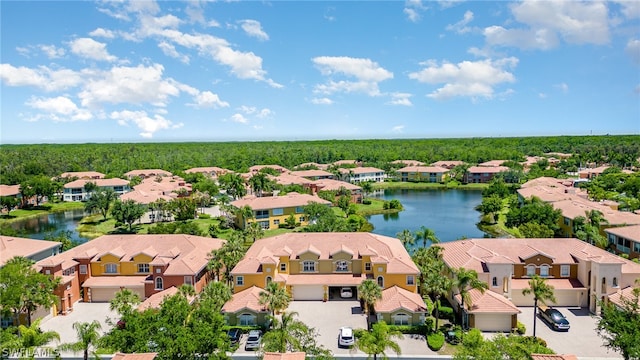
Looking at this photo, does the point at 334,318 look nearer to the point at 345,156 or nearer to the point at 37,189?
the point at 37,189

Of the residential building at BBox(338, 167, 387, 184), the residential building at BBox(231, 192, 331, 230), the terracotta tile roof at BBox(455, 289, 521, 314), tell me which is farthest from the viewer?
the residential building at BBox(338, 167, 387, 184)

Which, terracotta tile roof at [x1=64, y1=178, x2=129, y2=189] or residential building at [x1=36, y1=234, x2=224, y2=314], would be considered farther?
terracotta tile roof at [x1=64, y1=178, x2=129, y2=189]

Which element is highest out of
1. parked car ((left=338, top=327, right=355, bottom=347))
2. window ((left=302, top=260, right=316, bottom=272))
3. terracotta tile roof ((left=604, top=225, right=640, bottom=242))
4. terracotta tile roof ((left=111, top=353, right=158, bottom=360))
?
terracotta tile roof ((left=604, top=225, right=640, bottom=242))

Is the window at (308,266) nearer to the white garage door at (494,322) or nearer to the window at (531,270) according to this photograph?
the white garage door at (494,322)

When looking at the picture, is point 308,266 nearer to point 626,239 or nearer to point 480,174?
point 626,239

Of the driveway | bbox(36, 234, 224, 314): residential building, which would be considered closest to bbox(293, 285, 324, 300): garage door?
bbox(36, 234, 224, 314): residential building

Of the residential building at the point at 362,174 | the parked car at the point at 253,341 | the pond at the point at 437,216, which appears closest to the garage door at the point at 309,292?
the parked car at the point at 253,341

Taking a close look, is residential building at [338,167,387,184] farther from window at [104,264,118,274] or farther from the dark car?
the dark car

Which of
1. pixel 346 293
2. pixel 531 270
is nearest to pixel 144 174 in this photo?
pixel 346 293
